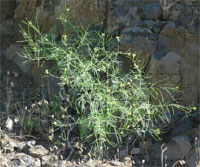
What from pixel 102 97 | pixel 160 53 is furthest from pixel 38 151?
pixel 160 53

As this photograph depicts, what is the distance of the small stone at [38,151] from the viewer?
3.20 meters

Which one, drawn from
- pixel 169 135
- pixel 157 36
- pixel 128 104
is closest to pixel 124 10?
pixel 157 36

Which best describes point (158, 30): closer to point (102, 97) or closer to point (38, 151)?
point (102, 97)

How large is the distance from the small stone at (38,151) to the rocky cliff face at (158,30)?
1115 millimetres

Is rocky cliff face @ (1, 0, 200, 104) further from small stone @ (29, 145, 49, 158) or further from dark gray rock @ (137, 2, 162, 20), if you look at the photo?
small stone @ (29, 145, 49, 158)

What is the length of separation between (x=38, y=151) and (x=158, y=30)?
148 centimetres

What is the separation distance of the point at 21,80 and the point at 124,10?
47.2 inches

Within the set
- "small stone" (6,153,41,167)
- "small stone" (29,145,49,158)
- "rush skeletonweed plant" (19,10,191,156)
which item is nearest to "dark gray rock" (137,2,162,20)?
"rush skeletonweed plant" (19,10,191,156)

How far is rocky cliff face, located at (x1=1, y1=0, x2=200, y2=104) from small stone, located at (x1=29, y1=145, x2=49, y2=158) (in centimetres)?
111

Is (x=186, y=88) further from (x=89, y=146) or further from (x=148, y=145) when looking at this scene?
(x=89, y=146)

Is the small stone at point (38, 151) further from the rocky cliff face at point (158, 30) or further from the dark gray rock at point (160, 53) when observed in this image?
the dark gray rock at point (160, 53)

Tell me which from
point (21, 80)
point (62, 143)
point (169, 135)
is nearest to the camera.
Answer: point (62, 143)

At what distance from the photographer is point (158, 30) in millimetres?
3758

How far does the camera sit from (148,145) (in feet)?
11.2
